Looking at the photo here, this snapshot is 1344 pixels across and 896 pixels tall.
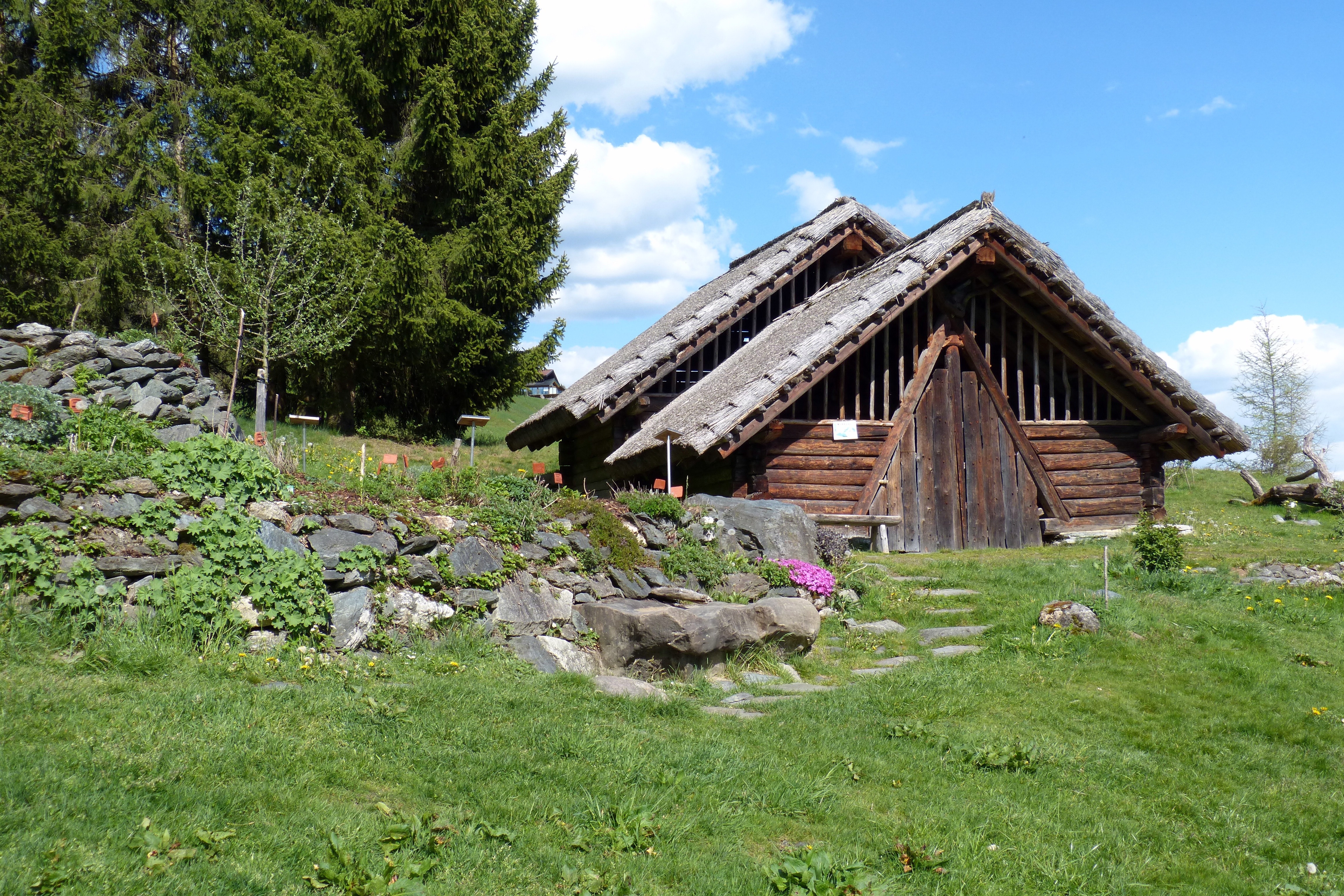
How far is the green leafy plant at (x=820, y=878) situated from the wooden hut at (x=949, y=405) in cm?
979

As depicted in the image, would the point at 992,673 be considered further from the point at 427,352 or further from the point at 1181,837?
the point at 427,352

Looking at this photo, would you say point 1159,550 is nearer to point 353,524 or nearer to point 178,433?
point 353,524

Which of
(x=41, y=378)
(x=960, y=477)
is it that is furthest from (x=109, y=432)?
(x=960, y=477)

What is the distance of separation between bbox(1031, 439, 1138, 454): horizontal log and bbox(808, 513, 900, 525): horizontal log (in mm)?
3043

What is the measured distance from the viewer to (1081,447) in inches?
640

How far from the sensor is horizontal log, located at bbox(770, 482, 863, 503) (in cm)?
1495

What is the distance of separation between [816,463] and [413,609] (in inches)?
341

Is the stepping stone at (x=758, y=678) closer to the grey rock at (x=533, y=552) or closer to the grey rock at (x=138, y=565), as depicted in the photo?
the grey rock at (x=533, y=552)

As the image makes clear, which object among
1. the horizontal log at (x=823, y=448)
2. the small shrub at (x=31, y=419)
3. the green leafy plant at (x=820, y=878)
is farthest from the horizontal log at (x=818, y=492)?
the green leafy plant at (x=820, y=878)

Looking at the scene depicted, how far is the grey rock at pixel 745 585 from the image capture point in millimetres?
9680

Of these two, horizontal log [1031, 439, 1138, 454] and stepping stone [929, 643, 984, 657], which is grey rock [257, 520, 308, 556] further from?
horizontal log [1031, 439, 1138, 454]

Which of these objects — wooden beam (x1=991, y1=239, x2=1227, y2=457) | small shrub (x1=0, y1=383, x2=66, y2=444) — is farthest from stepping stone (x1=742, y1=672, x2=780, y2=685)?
wooden beam (x1=991, y1=239, x2=1227, y2=457)

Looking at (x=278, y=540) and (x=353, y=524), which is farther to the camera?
(x=353, y=524)

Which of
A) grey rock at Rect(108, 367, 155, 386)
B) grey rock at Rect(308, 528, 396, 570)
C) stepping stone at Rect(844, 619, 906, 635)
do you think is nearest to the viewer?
grey rock at Rect(308, 528, 396, 570)
